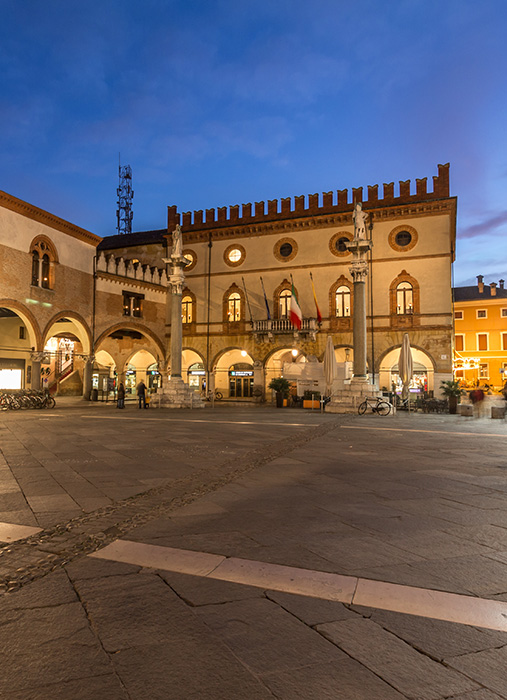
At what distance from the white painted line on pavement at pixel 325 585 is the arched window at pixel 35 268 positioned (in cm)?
2142

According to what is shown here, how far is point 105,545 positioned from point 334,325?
2412 cm

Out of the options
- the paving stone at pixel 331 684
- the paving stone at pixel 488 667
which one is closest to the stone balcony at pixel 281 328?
the paving stone at pixel 488 667

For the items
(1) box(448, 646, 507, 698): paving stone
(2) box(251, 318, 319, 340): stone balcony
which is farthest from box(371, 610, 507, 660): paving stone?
(2) box(251, 318, 319, 340): stone balcony

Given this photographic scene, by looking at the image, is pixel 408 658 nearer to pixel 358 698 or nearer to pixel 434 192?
pixel 358 698

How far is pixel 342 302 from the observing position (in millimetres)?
27016

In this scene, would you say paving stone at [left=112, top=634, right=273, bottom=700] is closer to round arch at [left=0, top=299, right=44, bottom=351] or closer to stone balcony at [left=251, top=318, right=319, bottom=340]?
round arch at [left=0, top=299, right=44, bottom=351]

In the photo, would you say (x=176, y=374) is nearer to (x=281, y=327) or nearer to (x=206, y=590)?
(x=281, y=327)

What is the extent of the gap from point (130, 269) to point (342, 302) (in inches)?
511

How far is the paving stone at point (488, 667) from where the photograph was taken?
78.4 inches

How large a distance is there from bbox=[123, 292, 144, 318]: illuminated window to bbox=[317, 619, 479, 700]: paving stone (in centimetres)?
2760

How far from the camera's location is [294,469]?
22.1 ft

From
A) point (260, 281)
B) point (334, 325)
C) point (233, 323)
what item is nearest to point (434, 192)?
point (334, 325)

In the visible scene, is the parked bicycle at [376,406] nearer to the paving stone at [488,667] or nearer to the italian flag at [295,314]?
the italian flag at [295,314]

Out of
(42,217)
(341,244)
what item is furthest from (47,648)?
(341,244)
